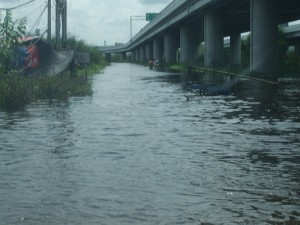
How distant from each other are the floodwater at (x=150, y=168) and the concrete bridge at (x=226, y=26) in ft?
80.9

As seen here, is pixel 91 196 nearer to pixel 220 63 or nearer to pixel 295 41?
Answer: pixel 220 63

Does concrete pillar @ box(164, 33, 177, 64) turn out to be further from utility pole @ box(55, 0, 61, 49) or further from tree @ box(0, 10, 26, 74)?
tree @ box(0, 10, 26, 74)

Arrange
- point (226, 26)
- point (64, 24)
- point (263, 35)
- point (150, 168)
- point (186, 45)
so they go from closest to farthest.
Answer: point (150, 168) < point (263, 35) < point (64, 24) < point (186, 45) < point (226, 26)

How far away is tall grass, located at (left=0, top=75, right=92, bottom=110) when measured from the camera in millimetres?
21188

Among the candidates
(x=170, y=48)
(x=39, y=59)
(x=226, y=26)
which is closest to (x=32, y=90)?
(x=39, y=59)

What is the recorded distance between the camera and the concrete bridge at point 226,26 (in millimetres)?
→ 42625

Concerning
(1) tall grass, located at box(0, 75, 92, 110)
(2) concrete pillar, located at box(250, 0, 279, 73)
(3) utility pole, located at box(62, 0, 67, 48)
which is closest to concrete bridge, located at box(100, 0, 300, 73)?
(2) concrete pillar, located at box(250, 0, 279, 73)

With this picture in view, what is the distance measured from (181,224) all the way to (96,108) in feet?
49.0

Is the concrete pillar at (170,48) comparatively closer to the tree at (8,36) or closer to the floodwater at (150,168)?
the tree at (8,36)

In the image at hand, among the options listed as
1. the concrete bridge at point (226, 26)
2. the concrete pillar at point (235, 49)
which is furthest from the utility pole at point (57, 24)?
the concrete pillar at point (235, 49)

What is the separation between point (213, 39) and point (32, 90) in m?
41.9

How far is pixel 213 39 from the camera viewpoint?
63656 mm

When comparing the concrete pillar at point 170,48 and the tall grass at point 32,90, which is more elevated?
the concrete pillar at point 170,48

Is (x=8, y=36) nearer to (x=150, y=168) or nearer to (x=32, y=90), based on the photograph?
(x=32, y=90)
